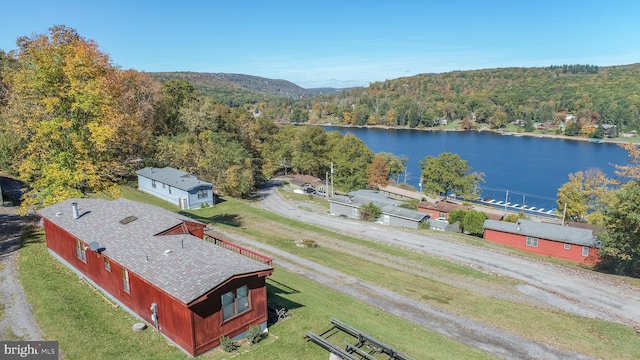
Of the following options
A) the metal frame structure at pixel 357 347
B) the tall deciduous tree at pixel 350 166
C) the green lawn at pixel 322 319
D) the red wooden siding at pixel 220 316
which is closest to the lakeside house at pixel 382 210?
the tall deciduous tree at pixel 350 166

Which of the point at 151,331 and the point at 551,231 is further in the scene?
the point at 551,231

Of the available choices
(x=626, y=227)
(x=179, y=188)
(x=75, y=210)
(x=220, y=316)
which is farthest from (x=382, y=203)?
(x=220, y=316)

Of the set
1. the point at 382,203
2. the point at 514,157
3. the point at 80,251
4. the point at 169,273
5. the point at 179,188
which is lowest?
the point at 514,157

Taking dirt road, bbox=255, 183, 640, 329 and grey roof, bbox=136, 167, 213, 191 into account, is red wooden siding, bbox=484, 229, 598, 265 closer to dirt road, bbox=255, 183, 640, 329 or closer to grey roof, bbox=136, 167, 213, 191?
dirt road, bbox=255, 183, 640, 329

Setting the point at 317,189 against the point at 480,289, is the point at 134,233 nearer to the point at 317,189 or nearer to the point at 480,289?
the point at 480,289

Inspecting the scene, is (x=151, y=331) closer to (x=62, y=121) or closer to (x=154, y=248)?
(x=154, y=248)

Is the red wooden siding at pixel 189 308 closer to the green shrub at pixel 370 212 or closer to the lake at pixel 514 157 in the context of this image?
the green shrub at pixel 370 212

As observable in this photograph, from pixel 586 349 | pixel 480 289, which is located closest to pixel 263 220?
pixel 480 289
